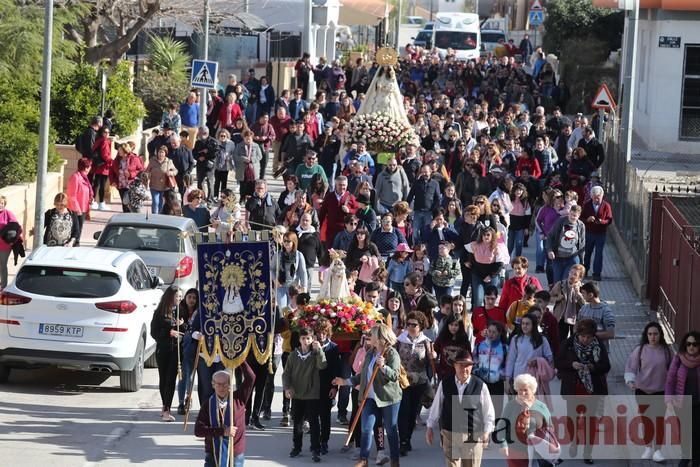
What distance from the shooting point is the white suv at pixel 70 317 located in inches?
623

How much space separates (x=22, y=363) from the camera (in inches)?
628

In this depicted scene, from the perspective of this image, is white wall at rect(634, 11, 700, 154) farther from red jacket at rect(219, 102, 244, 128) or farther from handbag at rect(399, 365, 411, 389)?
handbag at rect(399, 365, 411, 389)

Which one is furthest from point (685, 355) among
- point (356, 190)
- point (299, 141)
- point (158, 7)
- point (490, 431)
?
point (158, 7)

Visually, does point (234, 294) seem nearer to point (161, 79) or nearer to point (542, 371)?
point (542, 371)

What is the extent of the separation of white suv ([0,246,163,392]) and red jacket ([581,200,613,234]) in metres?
8.46

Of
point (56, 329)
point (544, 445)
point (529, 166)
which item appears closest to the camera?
point (544, 445)

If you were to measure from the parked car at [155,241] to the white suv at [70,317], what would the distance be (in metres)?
3.02

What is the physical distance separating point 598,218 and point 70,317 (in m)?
9.29

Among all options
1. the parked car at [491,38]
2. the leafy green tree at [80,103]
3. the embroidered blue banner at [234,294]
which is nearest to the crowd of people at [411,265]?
the embroidered blue banner at [234,294]

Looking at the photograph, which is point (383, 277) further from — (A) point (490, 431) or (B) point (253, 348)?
(A) point (490, 431)

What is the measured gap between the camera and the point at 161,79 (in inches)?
1569

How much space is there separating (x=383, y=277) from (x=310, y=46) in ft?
127

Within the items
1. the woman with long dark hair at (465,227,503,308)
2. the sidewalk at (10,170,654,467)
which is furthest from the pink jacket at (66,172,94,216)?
the woman with long dark hair at (465,227,503,308)

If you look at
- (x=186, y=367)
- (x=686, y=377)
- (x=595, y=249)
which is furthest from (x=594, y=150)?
(x=686, y=377)
